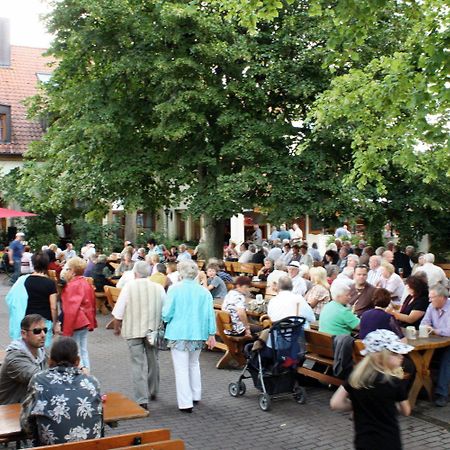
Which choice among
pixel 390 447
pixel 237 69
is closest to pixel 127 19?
pixel 237 69

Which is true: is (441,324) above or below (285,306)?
below

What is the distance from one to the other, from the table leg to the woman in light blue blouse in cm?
247

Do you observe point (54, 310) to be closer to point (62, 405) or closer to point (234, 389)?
point (234, 389)

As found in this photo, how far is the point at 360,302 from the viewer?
35.2 feet

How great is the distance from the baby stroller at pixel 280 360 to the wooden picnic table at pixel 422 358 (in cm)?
132

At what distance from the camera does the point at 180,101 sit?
18906 mm

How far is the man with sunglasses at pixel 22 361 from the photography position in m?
6.37

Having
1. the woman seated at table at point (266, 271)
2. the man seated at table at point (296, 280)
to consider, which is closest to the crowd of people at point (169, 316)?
the man seated at table at point (296, 280)

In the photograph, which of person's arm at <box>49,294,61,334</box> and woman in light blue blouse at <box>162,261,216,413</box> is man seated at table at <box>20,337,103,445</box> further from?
person's arm at <box>49,294,61,334</box>

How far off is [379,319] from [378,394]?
3663mm

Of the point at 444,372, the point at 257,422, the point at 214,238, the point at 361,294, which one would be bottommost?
the point at 257,422

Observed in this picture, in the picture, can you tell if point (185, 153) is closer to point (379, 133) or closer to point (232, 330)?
point (379, 133)

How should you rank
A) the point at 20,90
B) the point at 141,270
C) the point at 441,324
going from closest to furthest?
the point at 141,270
the point at 441,324
the point at 20,90

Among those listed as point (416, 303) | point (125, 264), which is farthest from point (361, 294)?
point (125, 264)
